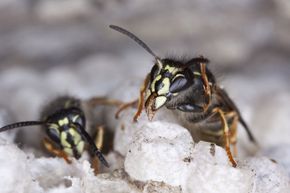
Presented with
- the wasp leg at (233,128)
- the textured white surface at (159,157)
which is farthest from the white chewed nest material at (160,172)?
the wasp leg at (233,128)

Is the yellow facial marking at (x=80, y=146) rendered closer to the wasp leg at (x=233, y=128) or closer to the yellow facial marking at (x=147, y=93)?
the yellow facial marking at (x=147, y=93)

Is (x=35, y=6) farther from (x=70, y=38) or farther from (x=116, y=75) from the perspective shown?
(x=116, y=75)

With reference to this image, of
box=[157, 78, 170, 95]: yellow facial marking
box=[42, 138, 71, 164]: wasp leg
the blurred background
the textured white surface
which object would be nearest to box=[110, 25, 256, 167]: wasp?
box=[157, 78, 170, 95]: yellow facial marking

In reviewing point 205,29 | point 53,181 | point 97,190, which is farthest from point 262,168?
point 205,29

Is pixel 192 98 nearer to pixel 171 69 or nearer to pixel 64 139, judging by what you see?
pixel 171 69

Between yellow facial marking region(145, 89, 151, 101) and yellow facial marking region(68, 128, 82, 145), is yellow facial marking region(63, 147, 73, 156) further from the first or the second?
yellow facial marking region(145, 89, 151, 101)

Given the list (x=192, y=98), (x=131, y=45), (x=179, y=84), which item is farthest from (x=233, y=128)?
(x=131, y=45)
